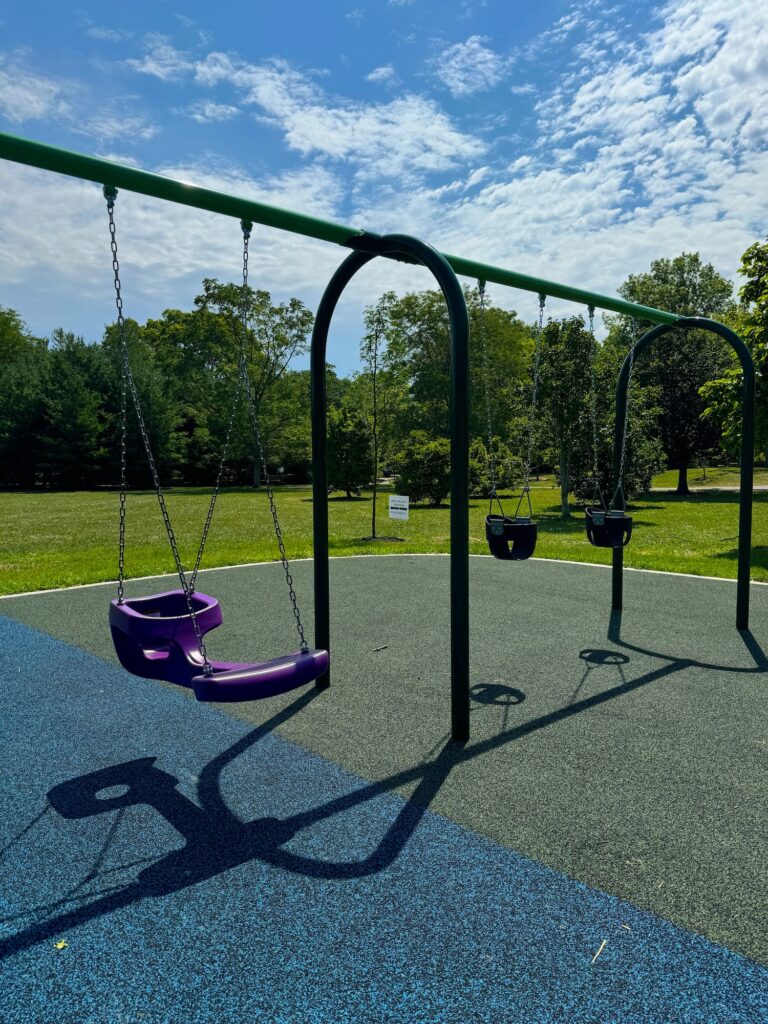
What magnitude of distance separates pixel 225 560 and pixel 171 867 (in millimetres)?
7057

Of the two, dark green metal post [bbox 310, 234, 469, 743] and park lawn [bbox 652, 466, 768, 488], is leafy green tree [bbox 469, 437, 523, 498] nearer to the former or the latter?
park lawn [bbox 652, 466, 768, 488]

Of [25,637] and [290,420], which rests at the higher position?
[290,420]

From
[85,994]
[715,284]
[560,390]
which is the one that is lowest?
[85,994]

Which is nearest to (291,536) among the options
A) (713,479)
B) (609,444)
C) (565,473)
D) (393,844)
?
(565,473)

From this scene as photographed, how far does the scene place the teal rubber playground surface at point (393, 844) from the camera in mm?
1835

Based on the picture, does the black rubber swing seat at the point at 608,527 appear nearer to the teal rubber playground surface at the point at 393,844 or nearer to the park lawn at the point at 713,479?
the teal rubber playground surface at the point at 393,844

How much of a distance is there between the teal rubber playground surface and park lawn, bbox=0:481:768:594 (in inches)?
166

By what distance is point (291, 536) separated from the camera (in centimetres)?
1320

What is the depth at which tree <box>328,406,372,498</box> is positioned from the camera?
22.3 m

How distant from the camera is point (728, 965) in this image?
6.23 feet

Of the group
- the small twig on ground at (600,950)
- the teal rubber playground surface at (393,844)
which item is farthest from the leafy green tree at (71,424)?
the small twig on ground at (600,950)

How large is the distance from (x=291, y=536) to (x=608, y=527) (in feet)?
28.9

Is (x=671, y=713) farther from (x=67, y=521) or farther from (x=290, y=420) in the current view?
(x=290, y=420)

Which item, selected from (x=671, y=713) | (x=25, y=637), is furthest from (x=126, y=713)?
(x=671, y=713)
